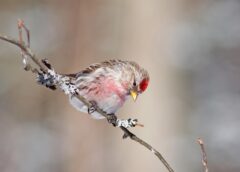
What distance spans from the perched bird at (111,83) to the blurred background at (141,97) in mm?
2460

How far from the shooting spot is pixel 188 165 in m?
5.34

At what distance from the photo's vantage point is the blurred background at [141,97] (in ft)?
15.9

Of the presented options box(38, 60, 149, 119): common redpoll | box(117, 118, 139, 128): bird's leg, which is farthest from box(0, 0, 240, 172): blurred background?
box(117, 118, 139, 128): bird's leg

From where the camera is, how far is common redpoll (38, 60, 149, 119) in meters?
1.99

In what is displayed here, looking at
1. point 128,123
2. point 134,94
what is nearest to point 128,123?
point 128,123

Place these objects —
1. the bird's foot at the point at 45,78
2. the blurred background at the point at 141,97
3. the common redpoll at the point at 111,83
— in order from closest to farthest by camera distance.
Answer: the bird's foot at the point at 45,78 < the common redpoll at the point at 111,83 < the blurred background at the point at 141,97

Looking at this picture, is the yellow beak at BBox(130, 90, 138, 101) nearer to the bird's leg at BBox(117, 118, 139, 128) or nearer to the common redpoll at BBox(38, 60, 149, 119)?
the common redpoll at BBox(38, 60, 149, 119)

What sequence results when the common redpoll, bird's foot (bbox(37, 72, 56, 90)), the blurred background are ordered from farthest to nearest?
the blurred background → the common redpoll → bird's foot (bbox(37, 72, 56, 90))

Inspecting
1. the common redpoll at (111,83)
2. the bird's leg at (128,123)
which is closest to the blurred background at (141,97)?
the common redpoll at (111,83)

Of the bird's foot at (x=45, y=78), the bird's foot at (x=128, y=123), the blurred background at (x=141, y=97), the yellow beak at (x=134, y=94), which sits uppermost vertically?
the blurred background at (x=141, y=97)

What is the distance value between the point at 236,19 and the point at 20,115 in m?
1.84

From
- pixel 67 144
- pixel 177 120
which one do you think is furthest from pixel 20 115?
pixel 177 120

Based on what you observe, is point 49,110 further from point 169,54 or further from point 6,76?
point 169,54

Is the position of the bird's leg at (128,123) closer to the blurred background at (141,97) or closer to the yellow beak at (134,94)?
the yellow beak at (134,94)
